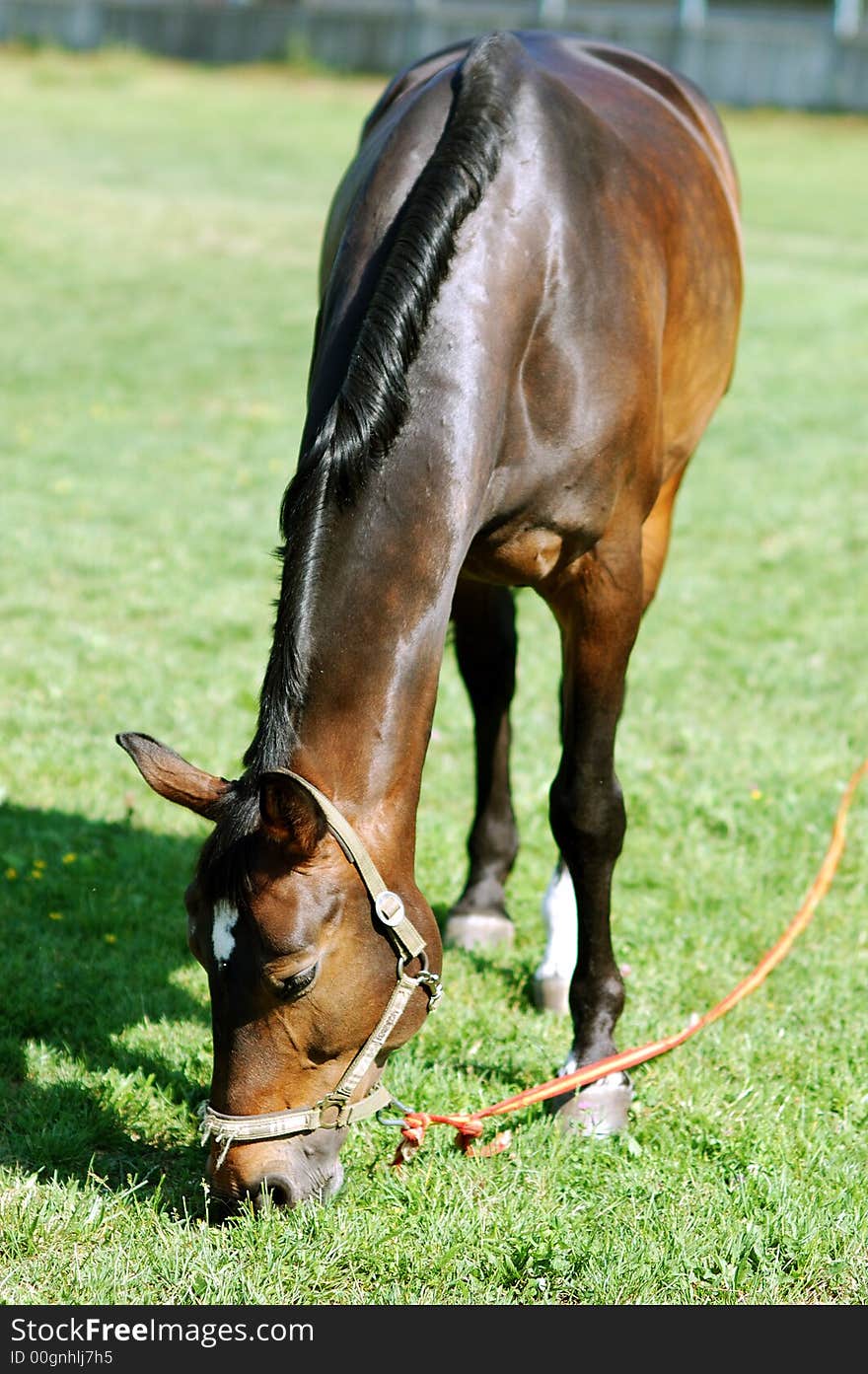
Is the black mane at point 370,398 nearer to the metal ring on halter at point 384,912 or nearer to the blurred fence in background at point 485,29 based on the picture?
the metal ring on halter at point 384,912

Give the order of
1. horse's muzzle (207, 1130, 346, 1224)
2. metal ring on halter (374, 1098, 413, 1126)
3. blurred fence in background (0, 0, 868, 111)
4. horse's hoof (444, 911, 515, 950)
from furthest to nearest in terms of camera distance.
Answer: blurred fence in background (0, 0, 868, 111) → horse's hoof (444, 911, 515, 950) → metal ring on halter (374, 1098, 413, 1126) → horse's muzzle (207, 1130, 346, 1224)

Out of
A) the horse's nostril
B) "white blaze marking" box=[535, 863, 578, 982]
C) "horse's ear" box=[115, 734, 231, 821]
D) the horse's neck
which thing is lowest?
"white blaze marking" box=[535, 863, 578, 982]

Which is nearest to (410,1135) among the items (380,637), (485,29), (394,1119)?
(394,1119)

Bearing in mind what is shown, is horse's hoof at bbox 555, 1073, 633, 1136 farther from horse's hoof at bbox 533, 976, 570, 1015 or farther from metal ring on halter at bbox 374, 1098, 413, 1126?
horse's hoof at bbox 533, 976, 570, 1015

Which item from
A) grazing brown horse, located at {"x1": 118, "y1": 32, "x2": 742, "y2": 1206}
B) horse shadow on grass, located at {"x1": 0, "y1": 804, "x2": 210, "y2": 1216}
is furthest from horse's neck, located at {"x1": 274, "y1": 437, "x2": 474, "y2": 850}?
horse shadow on grass, located at {"x1": 0, "y1": 804, "x2": 210, "y2": 1216}

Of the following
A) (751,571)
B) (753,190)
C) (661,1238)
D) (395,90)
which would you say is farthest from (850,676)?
(753,190)

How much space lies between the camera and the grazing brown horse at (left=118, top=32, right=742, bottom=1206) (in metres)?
2.49

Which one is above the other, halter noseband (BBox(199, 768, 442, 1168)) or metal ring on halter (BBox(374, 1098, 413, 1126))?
halter noseband (BBox(199, 768, 442, 1168))

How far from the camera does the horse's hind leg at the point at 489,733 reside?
4301 millimetres

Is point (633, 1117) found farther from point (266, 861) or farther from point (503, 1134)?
point (266, 861)

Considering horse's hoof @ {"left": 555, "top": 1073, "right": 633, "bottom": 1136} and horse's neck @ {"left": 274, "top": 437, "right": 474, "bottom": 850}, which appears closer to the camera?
horse's neck @ {"left": 274, "top": 437, "right": 474, "bottom": 850}

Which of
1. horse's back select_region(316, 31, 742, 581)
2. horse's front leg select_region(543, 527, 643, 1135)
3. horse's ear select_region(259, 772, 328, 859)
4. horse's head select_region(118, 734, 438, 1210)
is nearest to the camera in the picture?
horse's ear select_region(259, 772, 328, 859)

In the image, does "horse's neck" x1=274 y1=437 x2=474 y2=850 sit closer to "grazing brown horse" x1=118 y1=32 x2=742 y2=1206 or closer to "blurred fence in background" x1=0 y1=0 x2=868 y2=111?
"grazing brown horse" x1=118 y1=32 x2=742 y2=1206

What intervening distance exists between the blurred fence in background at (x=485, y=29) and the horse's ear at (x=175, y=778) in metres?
32.2
